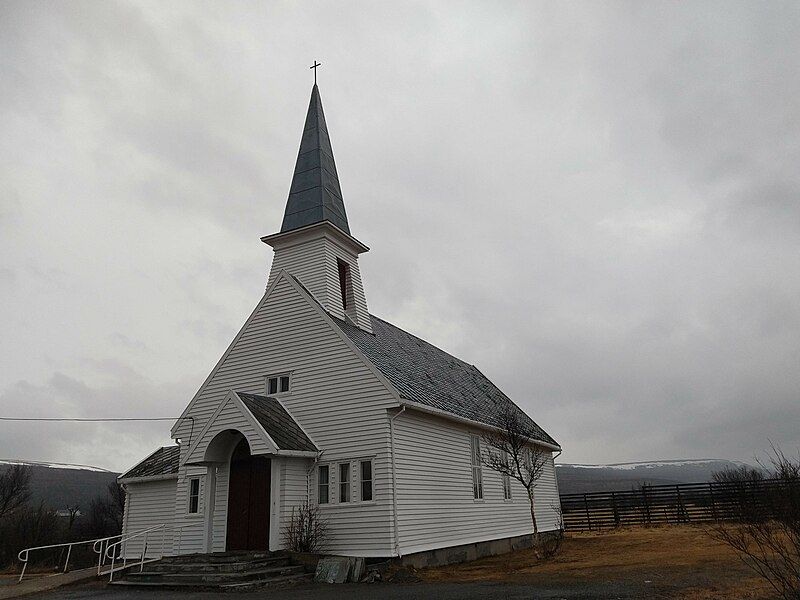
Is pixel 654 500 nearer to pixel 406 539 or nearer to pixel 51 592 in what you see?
pixel 406 539

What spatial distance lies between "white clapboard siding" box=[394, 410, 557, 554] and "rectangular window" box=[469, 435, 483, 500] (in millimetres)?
232

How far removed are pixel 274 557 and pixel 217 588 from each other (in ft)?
6.86

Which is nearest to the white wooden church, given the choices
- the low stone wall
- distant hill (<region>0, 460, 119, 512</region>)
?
the low stone wall

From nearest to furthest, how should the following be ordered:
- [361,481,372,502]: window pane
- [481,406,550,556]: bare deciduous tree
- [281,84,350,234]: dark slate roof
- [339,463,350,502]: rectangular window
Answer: [361,481,372,502]: window pane
[339,463,350,502]: rectangular window
[481,406,550,556]: bare deciduous tree
[281,84,350,234]: dark slate roof

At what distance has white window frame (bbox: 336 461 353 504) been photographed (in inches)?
645

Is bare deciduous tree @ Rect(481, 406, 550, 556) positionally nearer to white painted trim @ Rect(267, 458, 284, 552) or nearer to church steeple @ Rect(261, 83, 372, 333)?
church steeple @ Rect(261, 83, 372, 333)

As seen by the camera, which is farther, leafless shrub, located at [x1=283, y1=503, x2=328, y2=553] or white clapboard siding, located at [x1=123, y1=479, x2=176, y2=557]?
white clapboard siding, located at [x1=123, y1=479, x2=176, y2=557]

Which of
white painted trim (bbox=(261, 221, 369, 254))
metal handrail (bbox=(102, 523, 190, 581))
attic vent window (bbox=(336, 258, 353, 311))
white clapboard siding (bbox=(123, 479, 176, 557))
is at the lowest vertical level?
metal handrail (bbox=(102, 523, 190, 581))

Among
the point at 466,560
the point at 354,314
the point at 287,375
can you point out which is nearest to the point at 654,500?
the point at 466,560

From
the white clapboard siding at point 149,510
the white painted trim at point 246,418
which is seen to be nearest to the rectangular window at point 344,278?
the white painted trim at point 246,418

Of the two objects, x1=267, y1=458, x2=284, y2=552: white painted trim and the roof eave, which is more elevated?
the roof eave

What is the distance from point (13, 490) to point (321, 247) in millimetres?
33147

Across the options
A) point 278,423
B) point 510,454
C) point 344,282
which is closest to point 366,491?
point 278,423

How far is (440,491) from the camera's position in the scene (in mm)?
17969
